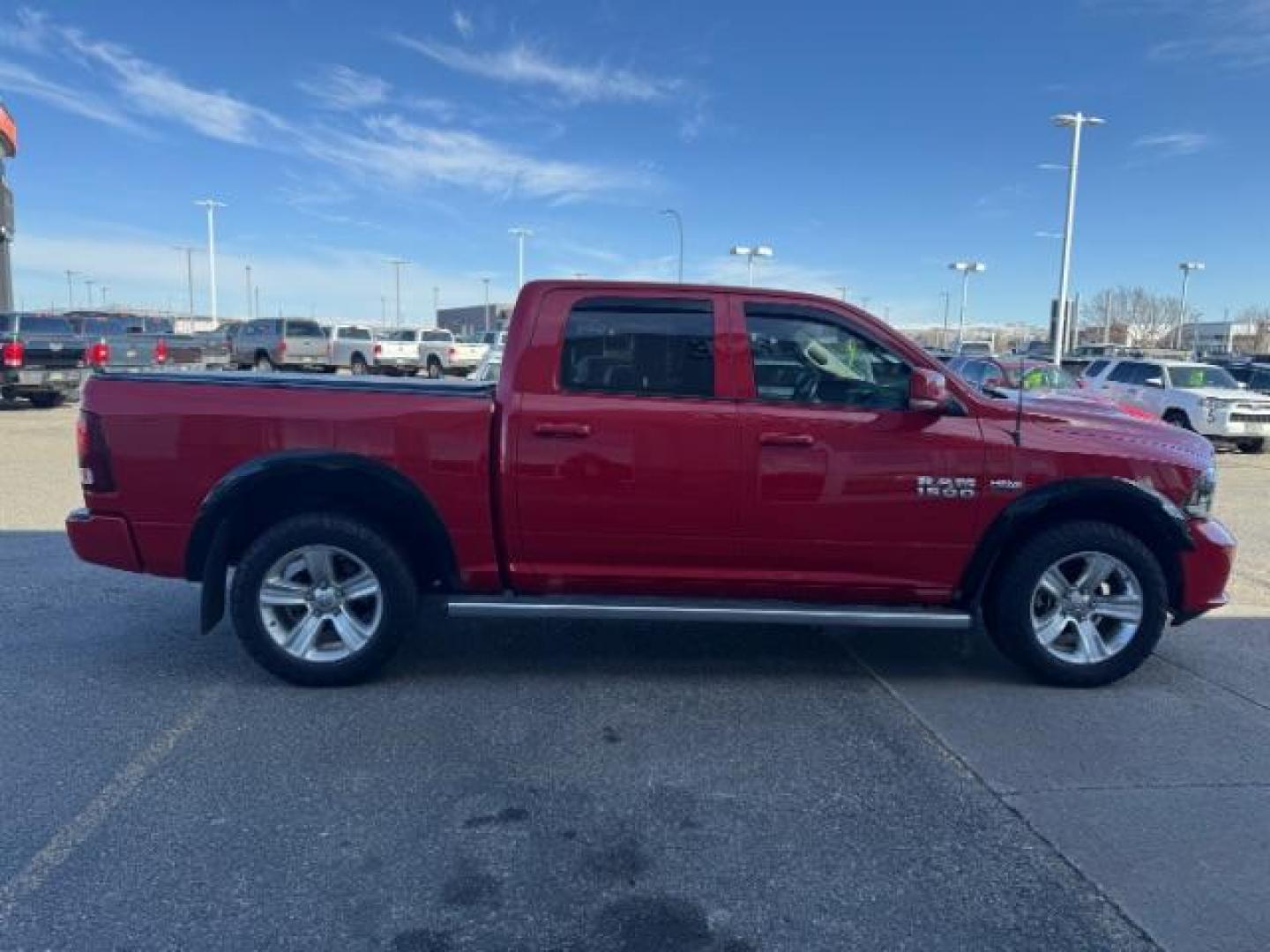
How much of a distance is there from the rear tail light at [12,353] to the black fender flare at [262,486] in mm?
16450

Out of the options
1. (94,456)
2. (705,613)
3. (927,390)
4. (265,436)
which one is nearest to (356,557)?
(265,436)

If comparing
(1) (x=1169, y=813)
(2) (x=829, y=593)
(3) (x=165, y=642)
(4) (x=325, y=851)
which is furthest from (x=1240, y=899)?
(3) (x=165, y=642)

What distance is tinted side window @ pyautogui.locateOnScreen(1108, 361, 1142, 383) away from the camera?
1881cm

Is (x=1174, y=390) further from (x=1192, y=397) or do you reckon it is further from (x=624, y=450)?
(x=624, y=450)

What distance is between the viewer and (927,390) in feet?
14.2

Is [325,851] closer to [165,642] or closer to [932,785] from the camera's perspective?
[932,785]

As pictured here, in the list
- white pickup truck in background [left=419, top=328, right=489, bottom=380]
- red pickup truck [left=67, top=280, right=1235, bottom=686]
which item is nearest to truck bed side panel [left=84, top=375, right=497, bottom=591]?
red pickup truck [left=67, top=280, right=1235, bottom=686]

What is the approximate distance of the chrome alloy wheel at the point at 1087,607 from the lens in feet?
15.4

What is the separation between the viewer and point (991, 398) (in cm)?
469

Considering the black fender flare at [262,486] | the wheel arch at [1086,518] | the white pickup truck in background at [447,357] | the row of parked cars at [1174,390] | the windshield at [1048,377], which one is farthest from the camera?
the white pickup truck in background at [447,357]

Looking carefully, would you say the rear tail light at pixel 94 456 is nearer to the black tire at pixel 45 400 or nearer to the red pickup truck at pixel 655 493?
the red pickup truck at pixel 655 493

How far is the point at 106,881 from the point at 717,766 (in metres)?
2.19

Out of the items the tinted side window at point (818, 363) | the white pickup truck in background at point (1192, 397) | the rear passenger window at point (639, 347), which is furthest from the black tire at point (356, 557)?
the white pickup truck in background at point (1192, 397)

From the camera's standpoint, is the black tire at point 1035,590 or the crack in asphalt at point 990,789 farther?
the black tire at point 1035,590
